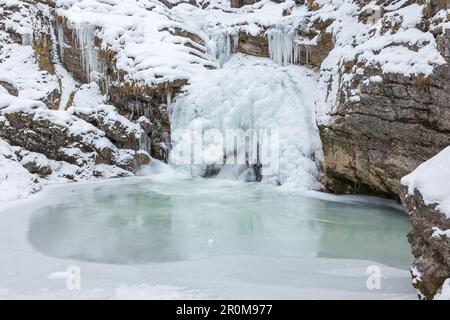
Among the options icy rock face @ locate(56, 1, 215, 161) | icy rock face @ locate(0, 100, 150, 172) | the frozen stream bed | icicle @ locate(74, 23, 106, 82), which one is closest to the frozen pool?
the frozen stream bed

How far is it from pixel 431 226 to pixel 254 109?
10162mm

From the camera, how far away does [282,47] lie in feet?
52.0

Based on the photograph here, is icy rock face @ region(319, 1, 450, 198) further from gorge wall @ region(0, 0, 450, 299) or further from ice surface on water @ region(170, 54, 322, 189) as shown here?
ice surface on water @ region(170, 54, 322, 189)

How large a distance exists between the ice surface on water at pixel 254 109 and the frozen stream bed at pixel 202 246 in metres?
2.03

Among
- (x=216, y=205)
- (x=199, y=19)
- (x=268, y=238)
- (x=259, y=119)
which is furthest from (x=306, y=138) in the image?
(x=199, y=19)

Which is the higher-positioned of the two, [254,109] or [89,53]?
[89,53]

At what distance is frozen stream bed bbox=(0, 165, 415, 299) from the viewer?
15.8 feet

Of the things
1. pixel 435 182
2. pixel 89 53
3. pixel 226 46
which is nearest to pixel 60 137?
pixel 89 53

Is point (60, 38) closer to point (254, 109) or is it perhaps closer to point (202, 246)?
point (254, 109)

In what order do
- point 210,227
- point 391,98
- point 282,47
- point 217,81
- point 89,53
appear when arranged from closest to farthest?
point 210,227
point 391,98
point 217,81
point 282,47
point 89,53

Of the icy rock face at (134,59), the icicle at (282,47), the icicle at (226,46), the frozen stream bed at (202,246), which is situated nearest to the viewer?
the frozen stream bed at (202,246)

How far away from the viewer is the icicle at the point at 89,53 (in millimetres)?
17125

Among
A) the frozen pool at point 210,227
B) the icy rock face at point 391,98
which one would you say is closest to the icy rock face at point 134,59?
the frozen pool at point 210,227

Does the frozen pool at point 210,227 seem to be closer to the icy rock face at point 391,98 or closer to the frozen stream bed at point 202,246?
the frozen stream bed at point 202,246
